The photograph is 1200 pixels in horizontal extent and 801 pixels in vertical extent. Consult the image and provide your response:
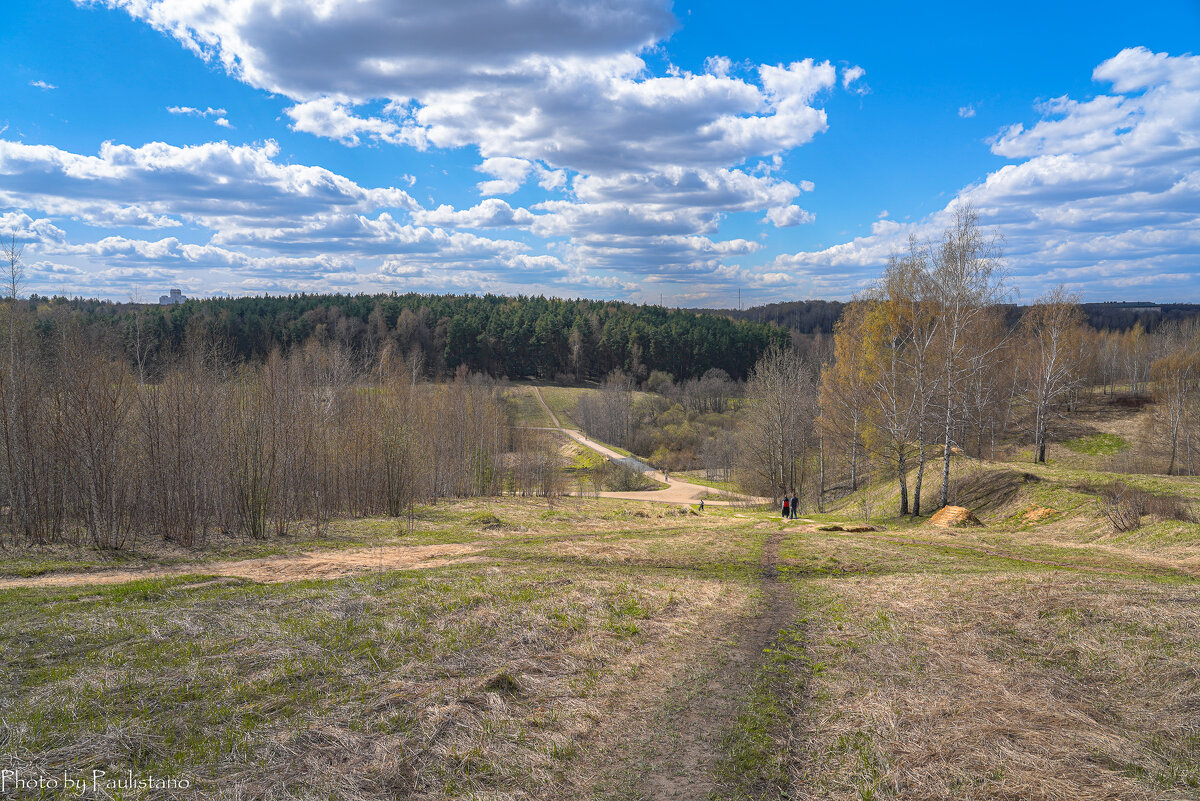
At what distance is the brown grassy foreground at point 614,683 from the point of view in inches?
209

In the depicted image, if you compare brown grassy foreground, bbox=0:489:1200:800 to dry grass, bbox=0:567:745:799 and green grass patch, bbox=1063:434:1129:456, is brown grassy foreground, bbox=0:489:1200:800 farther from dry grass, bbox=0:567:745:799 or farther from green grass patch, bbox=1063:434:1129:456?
green grass patch, bbox=1063:434:1129:456

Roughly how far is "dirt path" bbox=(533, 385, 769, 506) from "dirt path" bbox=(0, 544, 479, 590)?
28046 millimetres

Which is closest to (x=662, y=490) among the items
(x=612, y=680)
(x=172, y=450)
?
(x=172, y=450)

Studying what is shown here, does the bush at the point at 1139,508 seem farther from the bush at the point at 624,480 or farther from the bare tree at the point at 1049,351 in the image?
the bush at the point at 624,480

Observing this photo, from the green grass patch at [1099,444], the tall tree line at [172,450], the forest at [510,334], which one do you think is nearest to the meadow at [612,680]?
the tall tree line at [172,450]

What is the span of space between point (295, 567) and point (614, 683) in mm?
10426

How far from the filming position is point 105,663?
721cm

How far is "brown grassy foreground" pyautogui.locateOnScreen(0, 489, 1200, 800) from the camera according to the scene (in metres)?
5.32

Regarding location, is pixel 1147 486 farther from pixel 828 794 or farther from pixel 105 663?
pixel 105 663

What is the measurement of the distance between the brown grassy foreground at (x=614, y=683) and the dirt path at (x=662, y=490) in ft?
104

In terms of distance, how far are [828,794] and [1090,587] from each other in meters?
8.29

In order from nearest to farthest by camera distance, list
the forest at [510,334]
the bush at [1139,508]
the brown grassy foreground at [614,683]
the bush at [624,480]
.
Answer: the brown grassy foreground at [614,683]
the bush at [1139,508]
the bush at [624,480]
the forest at [510,334]

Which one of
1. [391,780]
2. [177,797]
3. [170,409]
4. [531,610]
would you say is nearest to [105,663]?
[177,797]

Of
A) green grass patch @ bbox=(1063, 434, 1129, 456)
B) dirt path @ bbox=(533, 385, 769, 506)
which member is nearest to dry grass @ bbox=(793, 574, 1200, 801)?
dirt path @ bbox=(533, 385, 769, 506)
